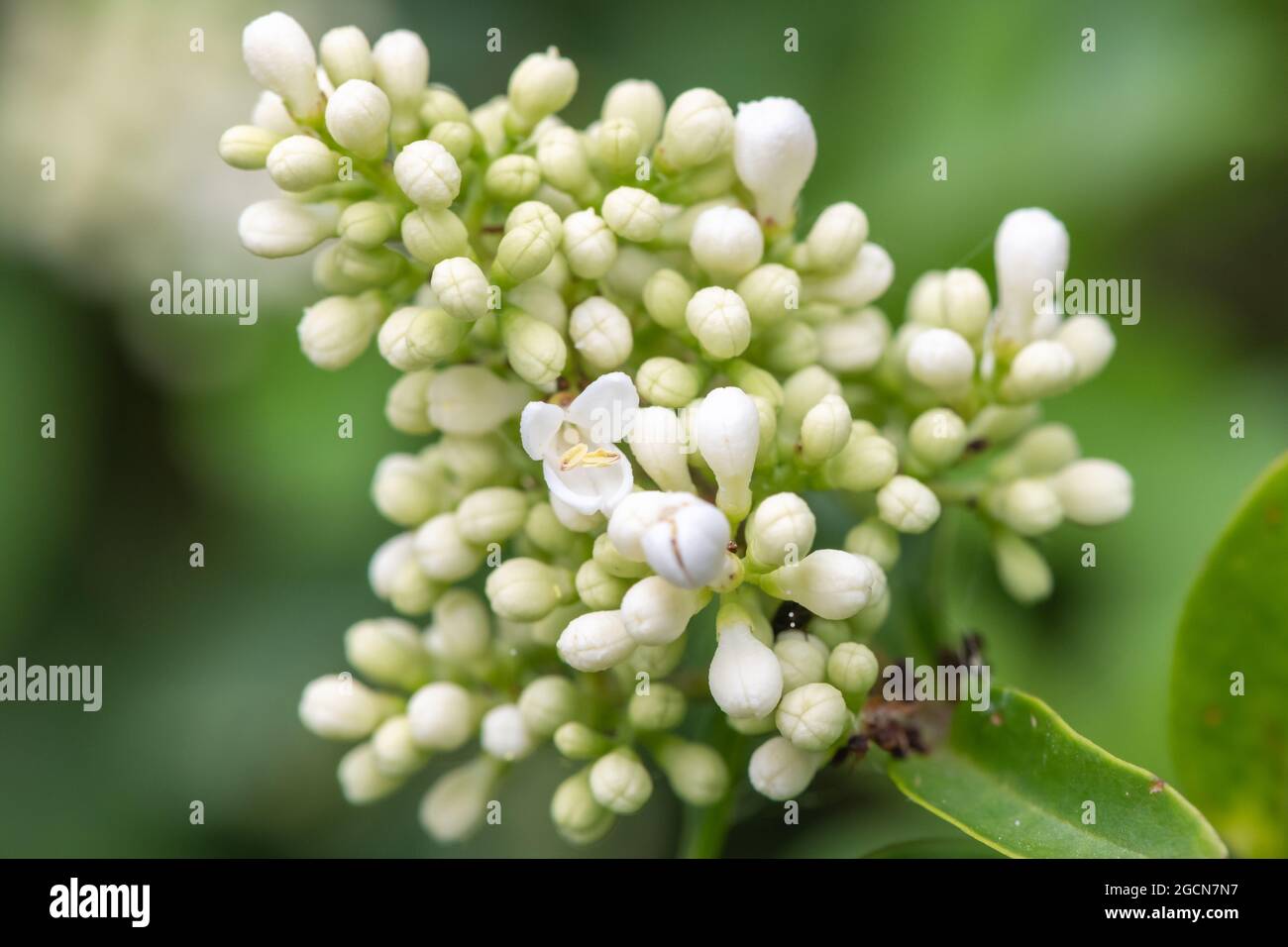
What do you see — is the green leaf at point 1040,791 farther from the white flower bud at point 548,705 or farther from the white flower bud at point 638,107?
the white flower bud at point 638,107

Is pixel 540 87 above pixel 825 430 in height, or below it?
above

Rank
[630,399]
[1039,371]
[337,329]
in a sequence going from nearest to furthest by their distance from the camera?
[630,399] → [337,329] → [1039,371]

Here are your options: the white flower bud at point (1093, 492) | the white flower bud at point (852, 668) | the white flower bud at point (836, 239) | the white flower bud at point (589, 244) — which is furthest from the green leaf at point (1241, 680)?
the white flower bud at point (589, 244)

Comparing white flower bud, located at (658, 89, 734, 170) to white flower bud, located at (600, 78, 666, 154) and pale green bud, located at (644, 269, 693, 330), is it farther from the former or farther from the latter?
pale green bud, located at (644, 269, 693, 330)

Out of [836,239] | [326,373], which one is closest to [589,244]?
[836,239]

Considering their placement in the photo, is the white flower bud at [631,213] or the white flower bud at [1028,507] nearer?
the white flower bud at [631,213]

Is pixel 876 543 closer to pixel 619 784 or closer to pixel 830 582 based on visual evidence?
pixel 830 582
